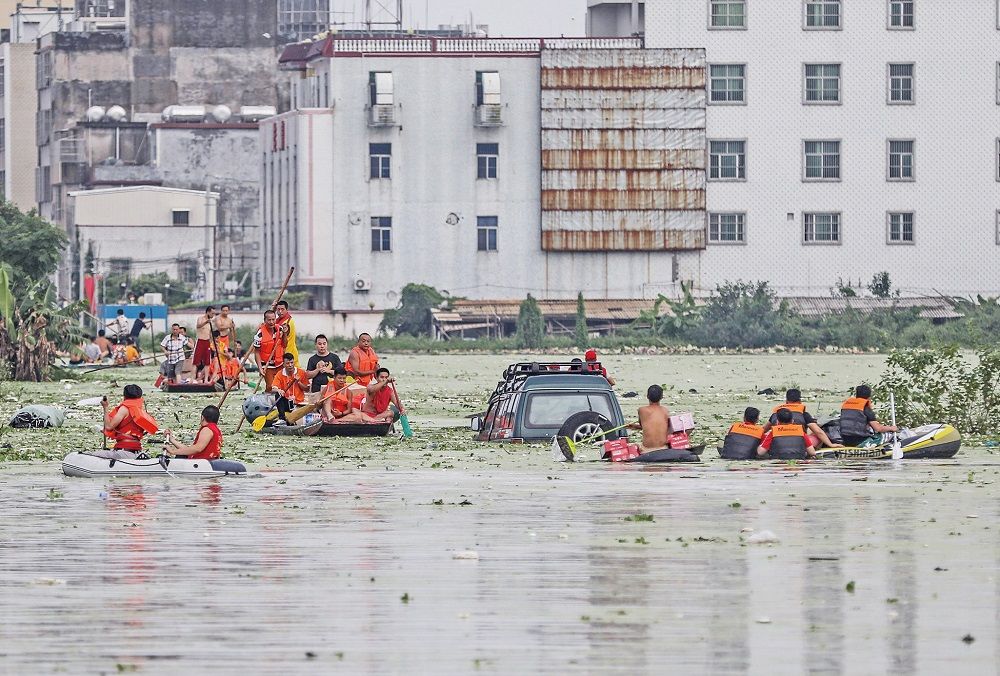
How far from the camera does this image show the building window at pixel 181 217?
376 feet

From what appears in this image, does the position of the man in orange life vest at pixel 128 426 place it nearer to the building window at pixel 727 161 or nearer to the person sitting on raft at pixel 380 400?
the person sitting on raft at pixel 380 400

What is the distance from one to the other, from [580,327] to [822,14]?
17.1 m

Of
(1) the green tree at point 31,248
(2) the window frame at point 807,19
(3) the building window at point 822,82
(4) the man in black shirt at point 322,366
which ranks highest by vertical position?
(2) the window frame at point 807,19

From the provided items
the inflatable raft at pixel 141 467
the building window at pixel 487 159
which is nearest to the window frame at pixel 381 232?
the building window at pixel 487 159

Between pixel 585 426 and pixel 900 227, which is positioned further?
pixel 900 227

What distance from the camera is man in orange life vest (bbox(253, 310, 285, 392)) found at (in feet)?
126

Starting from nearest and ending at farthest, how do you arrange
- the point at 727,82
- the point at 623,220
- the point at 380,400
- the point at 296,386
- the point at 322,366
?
the point at 380,400 → the point at 322,366 → the point at 296,386 → the point at 727,82 → the point at 623,220

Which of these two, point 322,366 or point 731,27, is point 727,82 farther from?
point 322,366

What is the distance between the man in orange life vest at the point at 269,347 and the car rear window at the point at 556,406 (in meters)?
7.46

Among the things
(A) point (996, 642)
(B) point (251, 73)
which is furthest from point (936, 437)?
(B) point (251, 73)

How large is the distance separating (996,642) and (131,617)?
547 cm

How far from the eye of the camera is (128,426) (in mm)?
26922

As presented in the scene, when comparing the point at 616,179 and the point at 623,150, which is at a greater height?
the point at 623,150

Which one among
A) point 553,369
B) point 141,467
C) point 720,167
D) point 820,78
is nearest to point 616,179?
point 720,167
